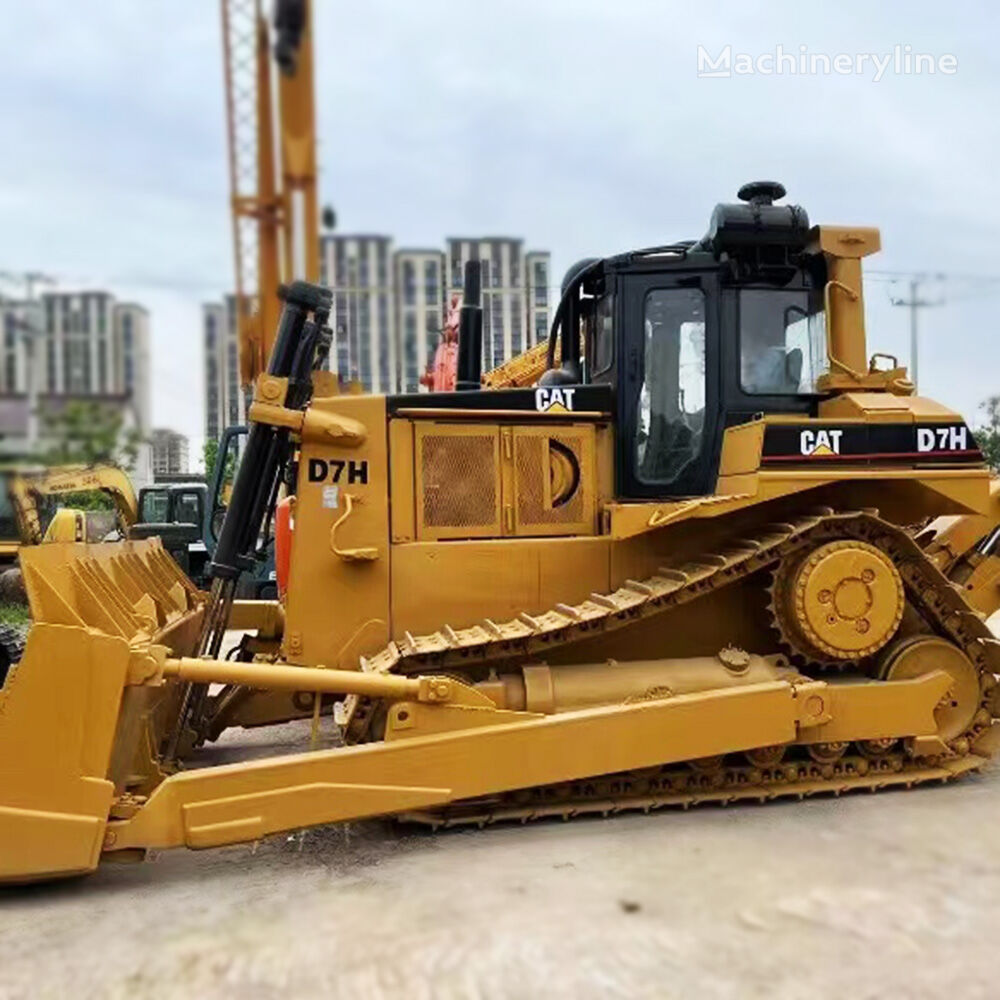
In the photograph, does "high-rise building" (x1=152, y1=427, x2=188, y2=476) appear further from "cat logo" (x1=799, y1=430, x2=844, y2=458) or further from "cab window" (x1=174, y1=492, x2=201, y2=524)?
"cab window" (x1=174, y1=492, x2=201, y2=524)

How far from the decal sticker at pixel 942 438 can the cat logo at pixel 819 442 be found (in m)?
0.45

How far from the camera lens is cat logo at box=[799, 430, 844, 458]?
4.91m

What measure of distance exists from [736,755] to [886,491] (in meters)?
1.66

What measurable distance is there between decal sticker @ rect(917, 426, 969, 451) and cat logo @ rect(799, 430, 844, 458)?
0.45 meters

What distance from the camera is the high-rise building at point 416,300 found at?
6.59 ft

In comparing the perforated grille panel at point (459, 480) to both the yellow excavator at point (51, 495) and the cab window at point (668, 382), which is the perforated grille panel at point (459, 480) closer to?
the cab window at point (668, 382)

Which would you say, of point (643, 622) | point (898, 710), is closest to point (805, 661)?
point (898, 710)

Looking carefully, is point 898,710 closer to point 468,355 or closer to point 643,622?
point 643,622

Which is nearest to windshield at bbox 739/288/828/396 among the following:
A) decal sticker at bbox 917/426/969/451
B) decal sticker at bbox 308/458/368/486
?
decal sticker at bbox 917/426/969/451

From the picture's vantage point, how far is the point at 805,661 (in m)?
5.05

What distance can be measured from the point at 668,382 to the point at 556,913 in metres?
2.84

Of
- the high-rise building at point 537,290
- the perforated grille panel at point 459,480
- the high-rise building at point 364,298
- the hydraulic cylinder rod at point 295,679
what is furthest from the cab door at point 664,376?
the high-rise building at point 364,298

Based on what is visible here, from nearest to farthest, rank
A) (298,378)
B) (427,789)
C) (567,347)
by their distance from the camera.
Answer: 1. (427,789)
2. (298,378)
3. (567,347)

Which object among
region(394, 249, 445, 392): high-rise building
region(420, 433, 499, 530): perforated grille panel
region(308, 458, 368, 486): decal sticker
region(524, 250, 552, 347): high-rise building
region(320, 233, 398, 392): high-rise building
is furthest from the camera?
region(420, 433, 499, 530): perforated grille panel
